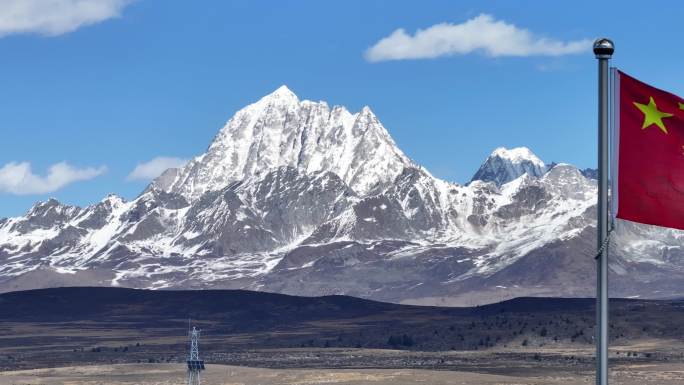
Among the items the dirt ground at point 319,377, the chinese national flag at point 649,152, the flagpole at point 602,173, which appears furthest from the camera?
the dirt ground at point 319,377

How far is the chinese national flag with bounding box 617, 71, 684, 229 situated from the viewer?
18328mm

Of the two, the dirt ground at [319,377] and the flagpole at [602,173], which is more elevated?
the flagpole at [602,173]

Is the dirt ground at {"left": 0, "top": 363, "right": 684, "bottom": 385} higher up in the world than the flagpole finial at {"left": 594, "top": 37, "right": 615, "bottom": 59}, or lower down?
lower down

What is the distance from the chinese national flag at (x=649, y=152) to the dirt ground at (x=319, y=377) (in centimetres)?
12502

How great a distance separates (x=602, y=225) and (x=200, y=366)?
99.5m

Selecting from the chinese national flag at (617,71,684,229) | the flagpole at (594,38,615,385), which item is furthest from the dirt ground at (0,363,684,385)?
the flagpole at (594,38,615,385)

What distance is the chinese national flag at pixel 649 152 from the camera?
18.3m

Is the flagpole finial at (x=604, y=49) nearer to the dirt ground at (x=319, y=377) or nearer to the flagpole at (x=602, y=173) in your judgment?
the flagpole at (x=602, y=173)

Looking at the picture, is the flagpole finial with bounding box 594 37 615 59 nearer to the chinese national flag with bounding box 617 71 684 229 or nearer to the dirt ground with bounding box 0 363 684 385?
the chinese national flag with bounding box 617 71 684 229

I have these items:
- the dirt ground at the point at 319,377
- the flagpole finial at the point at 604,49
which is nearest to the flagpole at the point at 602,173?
the flagpole finial at the point at 604,49

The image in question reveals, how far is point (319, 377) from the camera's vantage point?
153 meters

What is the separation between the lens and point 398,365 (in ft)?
614

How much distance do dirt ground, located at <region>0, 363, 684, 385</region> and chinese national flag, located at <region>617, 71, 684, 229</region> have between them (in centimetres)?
12502

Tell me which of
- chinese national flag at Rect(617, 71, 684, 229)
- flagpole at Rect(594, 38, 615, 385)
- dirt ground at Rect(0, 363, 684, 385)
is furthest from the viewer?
dirt ground at Rect(0, 363, 684, 385)
